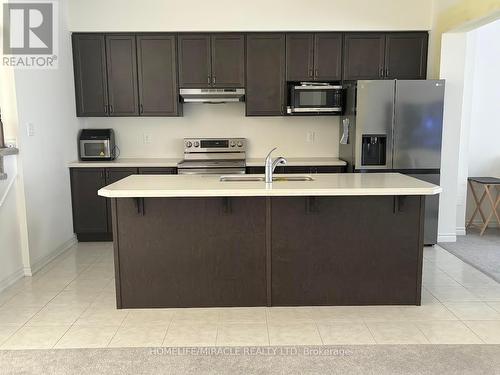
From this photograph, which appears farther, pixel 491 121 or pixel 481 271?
pixel 491 121

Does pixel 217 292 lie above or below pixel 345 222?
below

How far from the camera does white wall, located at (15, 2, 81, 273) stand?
387cm

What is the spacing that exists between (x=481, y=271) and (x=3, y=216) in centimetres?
412

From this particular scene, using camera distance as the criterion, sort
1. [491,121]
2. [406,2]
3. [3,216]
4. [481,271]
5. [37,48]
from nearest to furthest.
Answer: [3,216] < [481,271] < [37,48] < [406,2] < [491,121]

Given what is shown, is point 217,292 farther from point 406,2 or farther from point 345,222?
point 406,2

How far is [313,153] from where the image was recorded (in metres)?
5.45

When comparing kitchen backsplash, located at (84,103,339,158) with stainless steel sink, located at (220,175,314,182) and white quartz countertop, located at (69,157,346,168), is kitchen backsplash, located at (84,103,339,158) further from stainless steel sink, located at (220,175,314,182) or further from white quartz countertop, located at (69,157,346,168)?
stainless steel sink, located at (220,175,314,182)

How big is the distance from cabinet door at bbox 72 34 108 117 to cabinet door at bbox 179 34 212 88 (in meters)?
0.88

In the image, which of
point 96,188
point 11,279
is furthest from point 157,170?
point 11,279

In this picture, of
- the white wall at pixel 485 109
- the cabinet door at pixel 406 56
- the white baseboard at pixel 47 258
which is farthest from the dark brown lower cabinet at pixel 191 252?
the white wall at pixel 485 109

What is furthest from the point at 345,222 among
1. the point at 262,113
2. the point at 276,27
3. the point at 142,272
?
the point at 276,27

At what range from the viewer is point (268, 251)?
3.10 m

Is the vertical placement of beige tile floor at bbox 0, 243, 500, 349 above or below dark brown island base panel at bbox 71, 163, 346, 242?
below

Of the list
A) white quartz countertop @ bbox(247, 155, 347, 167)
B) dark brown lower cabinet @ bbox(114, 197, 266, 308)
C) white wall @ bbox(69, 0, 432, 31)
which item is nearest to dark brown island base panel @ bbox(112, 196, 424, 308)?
dark brown lower cabinet @ bbox(114, 197, 266, 308)
